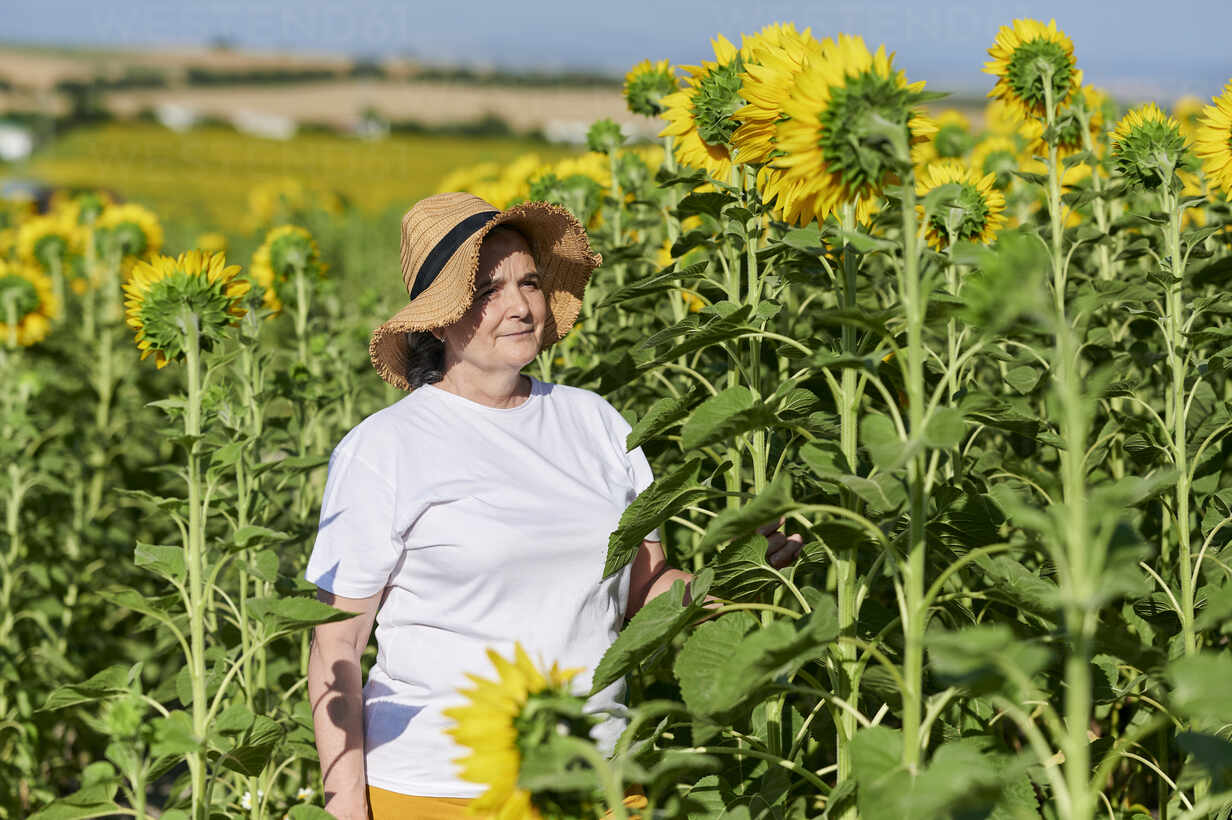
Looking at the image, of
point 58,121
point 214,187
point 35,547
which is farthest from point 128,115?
point 35,547

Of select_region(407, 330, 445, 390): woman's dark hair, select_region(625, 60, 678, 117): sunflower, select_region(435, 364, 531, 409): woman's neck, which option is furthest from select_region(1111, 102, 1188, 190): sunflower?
select_region(407, 330, 445, 390): woman's dark hair

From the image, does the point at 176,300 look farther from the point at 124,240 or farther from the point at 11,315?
the point at 124,240

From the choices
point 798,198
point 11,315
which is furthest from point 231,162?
point 798,198

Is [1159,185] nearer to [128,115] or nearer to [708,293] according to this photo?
[708,293]

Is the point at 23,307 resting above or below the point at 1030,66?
below

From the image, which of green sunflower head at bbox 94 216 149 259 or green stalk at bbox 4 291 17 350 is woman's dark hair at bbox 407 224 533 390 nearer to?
→ green stalk at bbox 4 291 17 350

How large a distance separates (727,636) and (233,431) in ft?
4.68

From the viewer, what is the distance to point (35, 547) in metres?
3.58

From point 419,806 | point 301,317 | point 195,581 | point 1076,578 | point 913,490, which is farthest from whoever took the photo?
point 301,317

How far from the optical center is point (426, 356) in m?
2.37

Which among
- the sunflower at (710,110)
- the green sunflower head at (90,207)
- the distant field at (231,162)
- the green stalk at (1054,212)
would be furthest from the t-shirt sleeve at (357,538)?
the distant field at (231,162)

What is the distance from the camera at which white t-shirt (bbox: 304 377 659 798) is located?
202 cm

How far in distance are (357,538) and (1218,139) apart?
1.76 meters

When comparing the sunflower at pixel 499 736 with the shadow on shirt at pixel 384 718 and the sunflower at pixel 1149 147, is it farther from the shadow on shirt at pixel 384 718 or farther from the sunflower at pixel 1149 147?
the sunflower at pixel 1149 147
